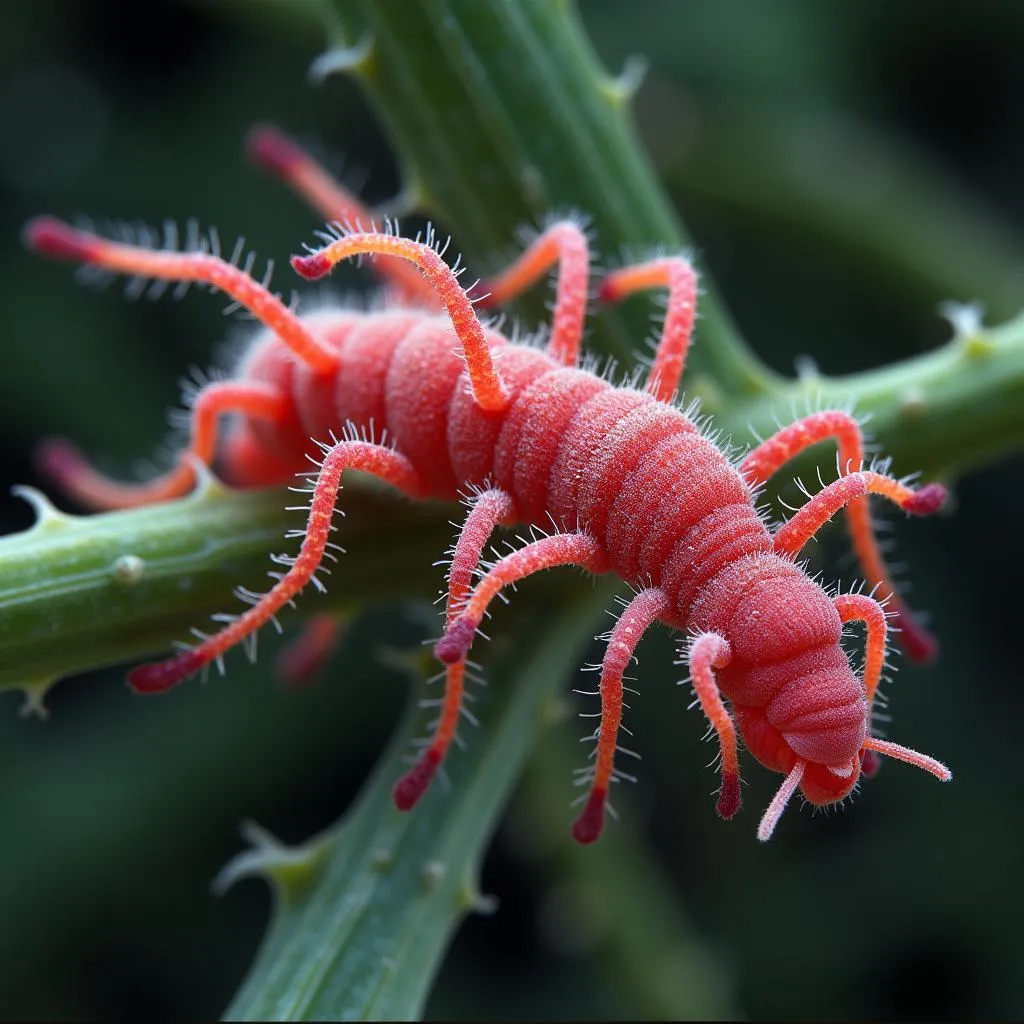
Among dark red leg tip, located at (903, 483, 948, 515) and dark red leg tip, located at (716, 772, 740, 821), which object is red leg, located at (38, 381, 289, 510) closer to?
dark red leg tip, located at (716, 772, 740, 821)

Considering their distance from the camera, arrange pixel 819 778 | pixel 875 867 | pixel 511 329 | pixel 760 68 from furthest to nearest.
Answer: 1. pixel 760 68
2. pixel 875 867
3. pixel 511 329
4. pixel 819 778

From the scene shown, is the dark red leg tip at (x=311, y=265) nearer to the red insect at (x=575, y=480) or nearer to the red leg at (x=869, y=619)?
the red insect at (x=575, y=480)

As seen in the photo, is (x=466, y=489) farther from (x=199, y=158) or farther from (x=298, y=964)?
(x=199, y=158)

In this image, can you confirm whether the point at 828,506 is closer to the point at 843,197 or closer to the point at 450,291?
the point at 450,291

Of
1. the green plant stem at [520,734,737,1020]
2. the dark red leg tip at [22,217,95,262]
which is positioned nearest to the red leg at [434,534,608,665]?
the dark red leg tip at [22,217,95,262]

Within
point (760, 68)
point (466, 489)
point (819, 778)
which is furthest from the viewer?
point (760, 68)

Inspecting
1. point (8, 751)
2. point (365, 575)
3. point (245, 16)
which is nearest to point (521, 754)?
point (365, 575)
